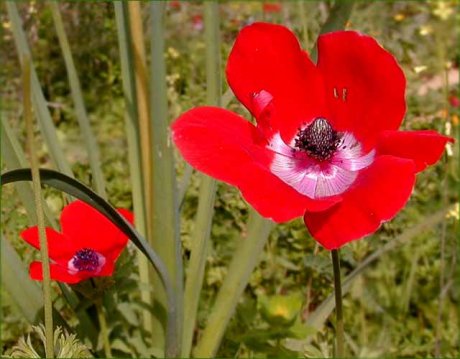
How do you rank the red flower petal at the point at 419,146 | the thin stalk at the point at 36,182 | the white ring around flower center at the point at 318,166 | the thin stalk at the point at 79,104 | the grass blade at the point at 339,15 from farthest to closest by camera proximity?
the thin stalk at the point at 79,104
the grass blade at the point at 339,15
the white ring around flower center at the point at 318,166
the red flower petal at the point at 419,146
the thin stalk at the point at 36,182

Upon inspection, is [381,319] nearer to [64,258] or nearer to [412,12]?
[64,258]

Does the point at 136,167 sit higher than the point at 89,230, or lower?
higher

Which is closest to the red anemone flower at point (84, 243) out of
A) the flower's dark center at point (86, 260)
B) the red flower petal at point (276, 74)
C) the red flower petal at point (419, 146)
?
the flower's dark center at point (86, 260)

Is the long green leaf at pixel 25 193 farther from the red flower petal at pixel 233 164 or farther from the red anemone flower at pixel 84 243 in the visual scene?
the red flower petal at pixel 233 164

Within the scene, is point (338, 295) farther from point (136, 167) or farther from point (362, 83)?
point (136, 167)

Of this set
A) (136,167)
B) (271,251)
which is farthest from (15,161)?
(271,251)

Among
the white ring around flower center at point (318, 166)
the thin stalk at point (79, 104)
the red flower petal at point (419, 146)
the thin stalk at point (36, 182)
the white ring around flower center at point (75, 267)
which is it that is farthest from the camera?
the thin stalk at point (79, 104)
